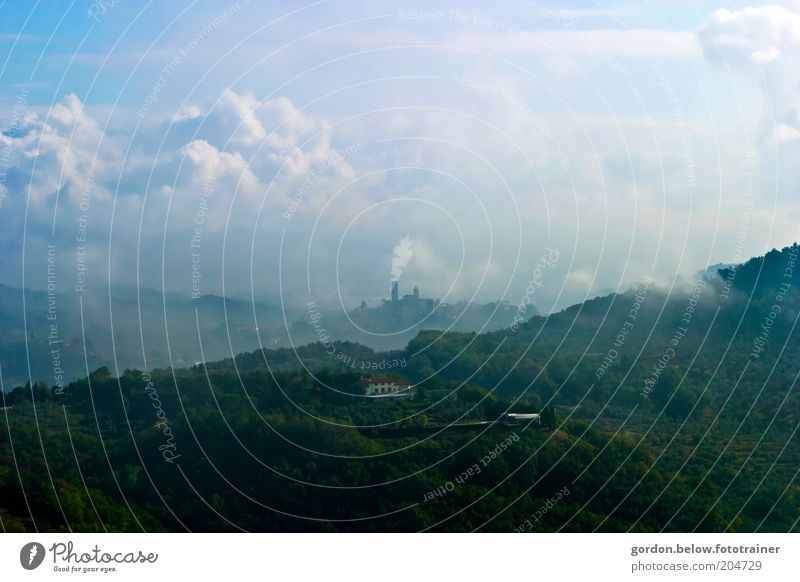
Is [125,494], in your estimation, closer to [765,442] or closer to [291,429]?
[291,429]

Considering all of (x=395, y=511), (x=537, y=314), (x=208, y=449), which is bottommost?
(x=395, y=511)

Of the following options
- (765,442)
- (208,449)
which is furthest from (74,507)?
(765,442)

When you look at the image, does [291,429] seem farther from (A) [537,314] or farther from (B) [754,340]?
(B) [754,340]
